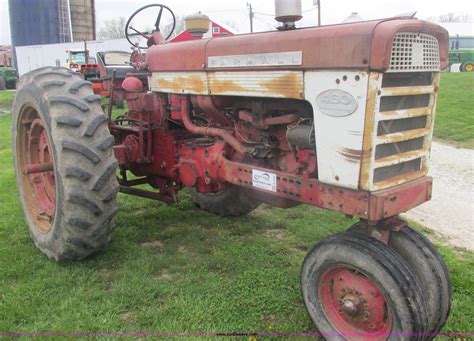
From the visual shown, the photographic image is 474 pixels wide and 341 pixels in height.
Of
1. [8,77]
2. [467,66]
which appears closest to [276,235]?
[8,77]

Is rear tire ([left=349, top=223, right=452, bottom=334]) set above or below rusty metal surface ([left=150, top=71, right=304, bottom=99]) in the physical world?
below

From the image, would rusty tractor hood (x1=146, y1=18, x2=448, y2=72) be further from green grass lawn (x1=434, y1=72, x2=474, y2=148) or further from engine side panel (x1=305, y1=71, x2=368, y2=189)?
green grass lawn (x1=434, y1=72, x2=474, y2=148)

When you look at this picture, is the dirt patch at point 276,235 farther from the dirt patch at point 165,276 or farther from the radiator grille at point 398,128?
the radiator grille at point 398,128

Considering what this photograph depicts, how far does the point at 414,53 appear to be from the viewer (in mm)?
2512

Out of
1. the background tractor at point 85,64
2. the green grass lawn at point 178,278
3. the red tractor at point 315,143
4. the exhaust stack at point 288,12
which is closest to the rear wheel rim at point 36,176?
the red tractor at point 315,143

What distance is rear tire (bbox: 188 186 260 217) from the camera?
4.88 metres

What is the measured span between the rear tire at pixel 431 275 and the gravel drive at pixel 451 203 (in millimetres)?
1856

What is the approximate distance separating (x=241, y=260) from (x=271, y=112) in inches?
55.2

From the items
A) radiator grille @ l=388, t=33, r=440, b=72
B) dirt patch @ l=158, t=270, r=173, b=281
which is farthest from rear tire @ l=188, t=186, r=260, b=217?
radiator grille @ l=388, t=33, r=440, b=72

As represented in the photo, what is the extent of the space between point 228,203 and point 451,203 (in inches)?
111

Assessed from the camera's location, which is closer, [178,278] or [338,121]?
[338,121]

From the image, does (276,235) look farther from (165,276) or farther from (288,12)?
(288,12)

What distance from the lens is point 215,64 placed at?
10.9 feet

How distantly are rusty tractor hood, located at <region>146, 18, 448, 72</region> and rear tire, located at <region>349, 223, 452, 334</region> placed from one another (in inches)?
40.4
